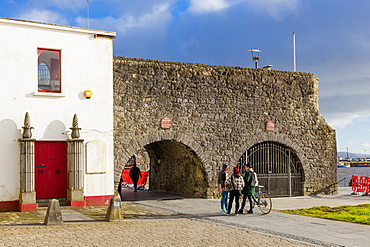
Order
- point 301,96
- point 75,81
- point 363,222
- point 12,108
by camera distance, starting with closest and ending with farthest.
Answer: point 363,222 → point 12,108 → point 75,81 → point 301,96

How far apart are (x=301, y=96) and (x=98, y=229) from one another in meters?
11.6

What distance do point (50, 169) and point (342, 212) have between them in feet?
29.1

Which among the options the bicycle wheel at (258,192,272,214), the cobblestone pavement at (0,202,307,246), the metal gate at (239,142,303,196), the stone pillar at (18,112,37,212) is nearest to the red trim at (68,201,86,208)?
the stone pillar at (18,112,37,212)

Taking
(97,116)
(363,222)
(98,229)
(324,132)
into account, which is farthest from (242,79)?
(98,229)

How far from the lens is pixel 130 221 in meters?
11.6

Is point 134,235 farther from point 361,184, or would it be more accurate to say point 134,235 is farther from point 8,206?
point 361,184

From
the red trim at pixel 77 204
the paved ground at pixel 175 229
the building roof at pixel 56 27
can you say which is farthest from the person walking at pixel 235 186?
the building roof at pixel 56 27

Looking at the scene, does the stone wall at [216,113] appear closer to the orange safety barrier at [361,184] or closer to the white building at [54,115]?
the white building at [54,115]

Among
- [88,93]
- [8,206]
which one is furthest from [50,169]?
[88,93]

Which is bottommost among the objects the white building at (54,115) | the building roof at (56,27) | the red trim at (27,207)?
the red trim at (27,207)

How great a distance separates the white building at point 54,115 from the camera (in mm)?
13578

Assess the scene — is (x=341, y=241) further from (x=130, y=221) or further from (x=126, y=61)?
(x=126, y=61)

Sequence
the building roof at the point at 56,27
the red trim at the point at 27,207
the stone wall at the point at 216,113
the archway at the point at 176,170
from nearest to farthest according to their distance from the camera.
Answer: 1. the red trim at the point at 27,207
2. the building roof at the point at 56,27
3. the stone wall at the point at 216,113
4. the archway at the point at 176,170

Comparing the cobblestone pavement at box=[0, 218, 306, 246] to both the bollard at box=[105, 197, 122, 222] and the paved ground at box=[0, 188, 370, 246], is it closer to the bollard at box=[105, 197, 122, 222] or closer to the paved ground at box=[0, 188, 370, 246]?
the paved ground at box=[0, 188, 370, 246]
